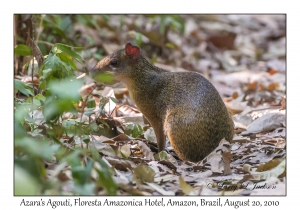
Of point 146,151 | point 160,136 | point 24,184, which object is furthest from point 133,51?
point 24,184

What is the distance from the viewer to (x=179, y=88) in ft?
19.0

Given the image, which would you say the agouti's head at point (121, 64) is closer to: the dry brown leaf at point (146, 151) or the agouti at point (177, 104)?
the agouti at point (177, 104)

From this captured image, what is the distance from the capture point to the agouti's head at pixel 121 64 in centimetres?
600

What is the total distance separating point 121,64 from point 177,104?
85 cm

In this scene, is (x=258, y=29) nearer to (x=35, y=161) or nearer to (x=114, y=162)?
(x=114, y=162)

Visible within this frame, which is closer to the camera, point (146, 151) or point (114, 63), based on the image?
point (146, 151)

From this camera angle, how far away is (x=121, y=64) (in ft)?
19.8

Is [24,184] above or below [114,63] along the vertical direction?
below

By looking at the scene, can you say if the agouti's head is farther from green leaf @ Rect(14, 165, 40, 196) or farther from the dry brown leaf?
green leaf @ Rect(14, 165, 40, 196)

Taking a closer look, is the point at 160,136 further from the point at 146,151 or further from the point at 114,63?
the point at 114,63

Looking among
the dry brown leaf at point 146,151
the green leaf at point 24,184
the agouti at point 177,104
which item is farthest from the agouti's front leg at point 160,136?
the green leaf at point 24,184

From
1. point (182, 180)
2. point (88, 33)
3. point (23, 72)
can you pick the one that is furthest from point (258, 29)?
point (182, 180)

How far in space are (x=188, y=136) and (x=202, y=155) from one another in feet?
0.79

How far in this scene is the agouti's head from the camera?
600 cm
